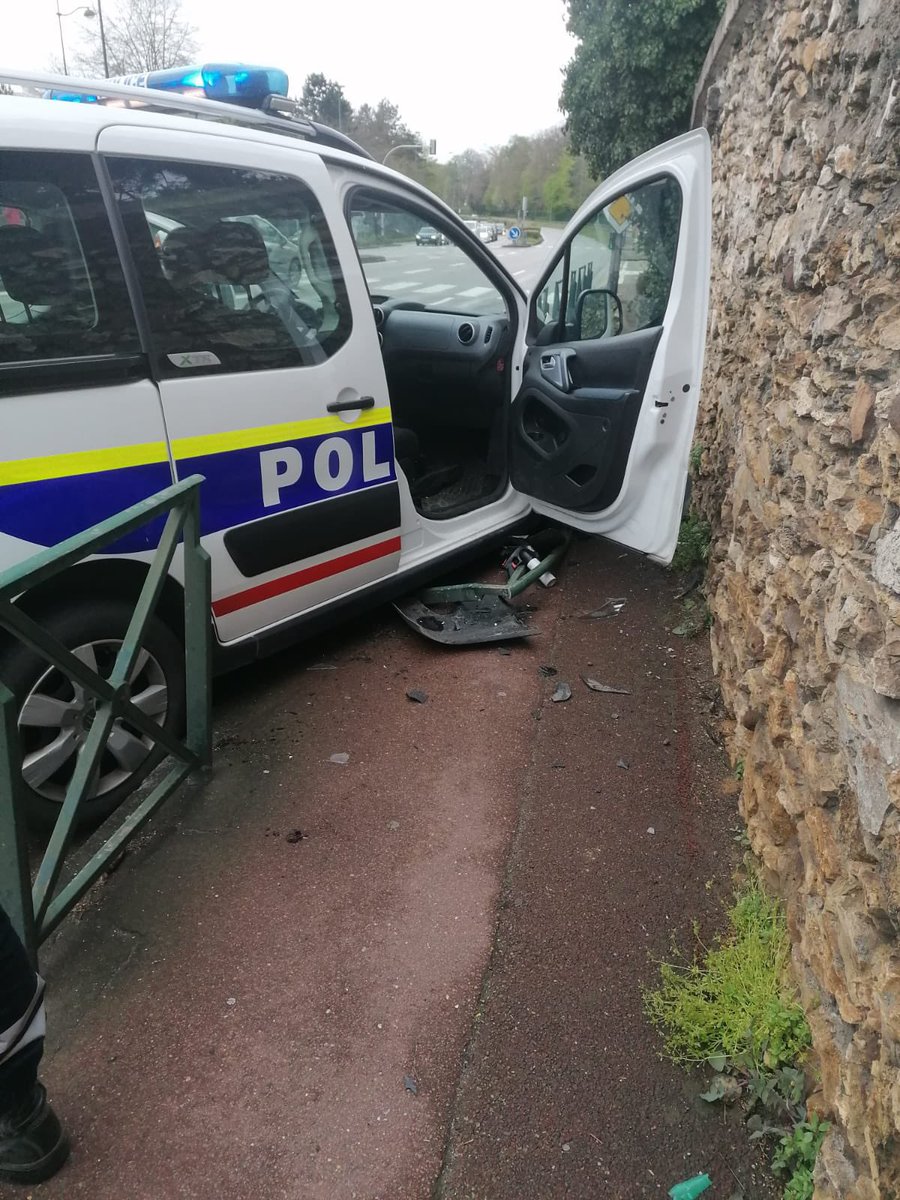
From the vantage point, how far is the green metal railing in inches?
70.6

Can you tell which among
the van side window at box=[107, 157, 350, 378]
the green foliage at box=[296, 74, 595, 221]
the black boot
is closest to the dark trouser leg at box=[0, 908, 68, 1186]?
the black boot

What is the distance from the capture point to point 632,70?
9.82 meters

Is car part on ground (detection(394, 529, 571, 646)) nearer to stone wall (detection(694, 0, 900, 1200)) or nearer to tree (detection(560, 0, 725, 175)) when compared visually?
stone wall (detection(694, 0, 900, 1200))

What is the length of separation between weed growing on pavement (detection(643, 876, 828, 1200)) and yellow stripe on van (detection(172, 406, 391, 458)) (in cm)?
209

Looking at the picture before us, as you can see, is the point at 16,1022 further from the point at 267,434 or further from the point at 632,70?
the point at 632,70

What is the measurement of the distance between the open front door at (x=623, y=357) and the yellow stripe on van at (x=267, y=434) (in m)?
1.03

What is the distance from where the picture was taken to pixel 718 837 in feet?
8.35

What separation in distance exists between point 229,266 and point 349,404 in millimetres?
641

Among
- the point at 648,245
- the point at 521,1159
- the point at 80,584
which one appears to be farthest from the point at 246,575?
the point at 648,245

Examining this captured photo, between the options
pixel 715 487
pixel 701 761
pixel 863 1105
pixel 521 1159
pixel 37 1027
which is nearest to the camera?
pixel 863 1105

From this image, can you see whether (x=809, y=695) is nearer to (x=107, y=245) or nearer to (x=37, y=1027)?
(x=37, y=1027)

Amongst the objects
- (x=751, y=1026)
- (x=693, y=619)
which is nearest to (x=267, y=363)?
(x=693, y=619)

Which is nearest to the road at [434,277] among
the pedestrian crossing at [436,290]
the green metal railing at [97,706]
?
the pedestrian crossing at [436,290]

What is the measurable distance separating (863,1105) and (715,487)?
2.90 metres
